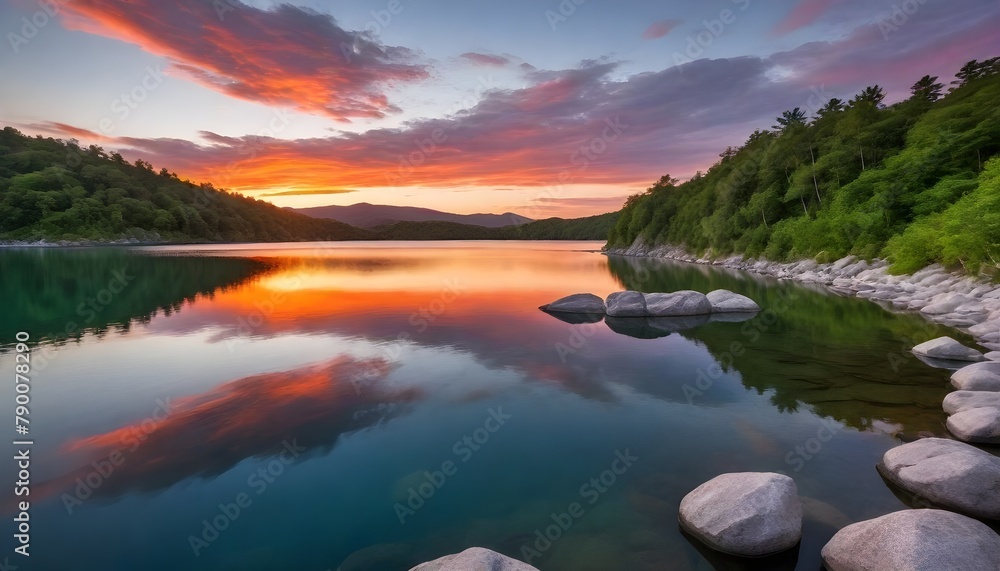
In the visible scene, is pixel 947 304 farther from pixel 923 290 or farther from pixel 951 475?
pixel 951 475

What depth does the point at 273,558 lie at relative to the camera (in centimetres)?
744

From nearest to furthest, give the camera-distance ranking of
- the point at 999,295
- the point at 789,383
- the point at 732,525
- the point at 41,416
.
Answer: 1. the point at 732,525
2. the point at 41,416
3. the point at 789,383
4. the point at 999,295

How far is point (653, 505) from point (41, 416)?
1651 cm

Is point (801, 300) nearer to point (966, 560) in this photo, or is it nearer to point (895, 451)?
point (895, 451)

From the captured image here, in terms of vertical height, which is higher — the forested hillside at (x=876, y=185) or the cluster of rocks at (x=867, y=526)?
the forested hillside at (x=876, y=185)

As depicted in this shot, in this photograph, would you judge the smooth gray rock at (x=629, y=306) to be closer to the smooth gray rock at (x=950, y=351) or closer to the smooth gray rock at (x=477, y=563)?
the smooth gray rock at (x=950, y=351)

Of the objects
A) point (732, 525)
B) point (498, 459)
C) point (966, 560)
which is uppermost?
point (966, 560)

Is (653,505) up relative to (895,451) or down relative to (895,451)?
down

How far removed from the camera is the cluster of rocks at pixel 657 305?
1118 inches

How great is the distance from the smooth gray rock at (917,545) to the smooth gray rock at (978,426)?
5862 mm

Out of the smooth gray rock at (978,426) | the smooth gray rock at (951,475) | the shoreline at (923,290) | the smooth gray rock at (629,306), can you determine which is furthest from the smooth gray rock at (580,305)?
the smooth gray rock at (951,475)

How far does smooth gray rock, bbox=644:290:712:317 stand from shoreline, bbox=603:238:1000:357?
Answer: 453 inches

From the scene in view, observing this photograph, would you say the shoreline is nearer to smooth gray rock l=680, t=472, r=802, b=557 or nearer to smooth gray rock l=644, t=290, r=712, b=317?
smooth gray rock l=644, t=290, r=712, b=317

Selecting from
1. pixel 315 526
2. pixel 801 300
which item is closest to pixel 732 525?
pixel 315 526
